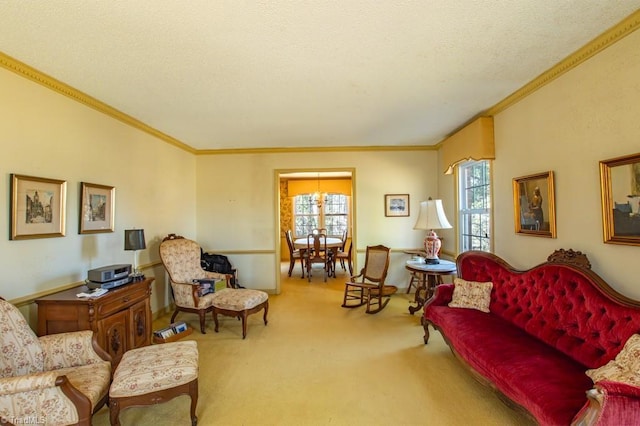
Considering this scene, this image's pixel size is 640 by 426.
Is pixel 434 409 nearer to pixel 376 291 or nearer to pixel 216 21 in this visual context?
pixel 376 291

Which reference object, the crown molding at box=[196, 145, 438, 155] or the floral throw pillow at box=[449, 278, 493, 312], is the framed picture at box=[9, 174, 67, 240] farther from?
the floral throw pillow at box=[449, 278, 493, 312]

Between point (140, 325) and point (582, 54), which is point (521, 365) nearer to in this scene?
point (582, 54)

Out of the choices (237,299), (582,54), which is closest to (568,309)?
(582,54)

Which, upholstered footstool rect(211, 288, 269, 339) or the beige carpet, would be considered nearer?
the beige carpet

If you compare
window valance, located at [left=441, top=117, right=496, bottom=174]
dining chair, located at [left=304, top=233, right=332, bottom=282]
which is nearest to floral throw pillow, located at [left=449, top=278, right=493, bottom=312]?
window valance, located at [left=441, top=117, right=496, bottom=174]

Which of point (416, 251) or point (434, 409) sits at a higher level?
point (416, 251)

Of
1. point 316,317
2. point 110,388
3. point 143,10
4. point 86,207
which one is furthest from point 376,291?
point 143,10

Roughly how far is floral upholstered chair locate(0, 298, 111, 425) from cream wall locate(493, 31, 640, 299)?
3.42 metres

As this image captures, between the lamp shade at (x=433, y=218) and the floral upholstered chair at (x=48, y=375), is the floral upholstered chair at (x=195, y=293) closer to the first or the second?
the floral upholstered chair at (x=48, y=375)

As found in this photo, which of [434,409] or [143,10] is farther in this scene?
[434,409]

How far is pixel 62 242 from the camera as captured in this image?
271 centimetres

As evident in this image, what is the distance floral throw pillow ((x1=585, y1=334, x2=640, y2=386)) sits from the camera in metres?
1.49

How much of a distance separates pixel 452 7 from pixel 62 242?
3576 mm

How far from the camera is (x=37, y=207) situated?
8.10 ft
